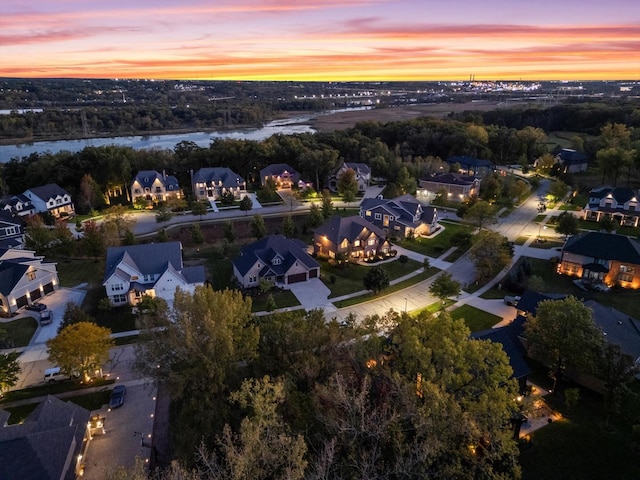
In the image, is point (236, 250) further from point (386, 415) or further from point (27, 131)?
point (27, 131)

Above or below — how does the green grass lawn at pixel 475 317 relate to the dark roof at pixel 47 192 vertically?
below

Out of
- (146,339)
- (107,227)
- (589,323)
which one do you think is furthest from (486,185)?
(146,339)

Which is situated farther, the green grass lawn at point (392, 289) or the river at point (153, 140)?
the river at point (153, 140)

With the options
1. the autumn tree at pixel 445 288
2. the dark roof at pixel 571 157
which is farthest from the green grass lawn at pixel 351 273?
the dark roof at pixel 571 157

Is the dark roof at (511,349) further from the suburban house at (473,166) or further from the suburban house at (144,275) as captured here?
the suburban house at (473,166)

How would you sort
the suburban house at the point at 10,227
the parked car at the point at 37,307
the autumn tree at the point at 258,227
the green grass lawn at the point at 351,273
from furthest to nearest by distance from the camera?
the autumn tree at the point at 258,227
the suburban house at the point at 10,227
the green grass lawn at the point at 351,273
the parked car at the point at 37,307

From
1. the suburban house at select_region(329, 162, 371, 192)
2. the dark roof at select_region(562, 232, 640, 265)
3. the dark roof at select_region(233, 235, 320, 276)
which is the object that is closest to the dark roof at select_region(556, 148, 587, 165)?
the suburban house at select_region(329, 162, 371, 192)

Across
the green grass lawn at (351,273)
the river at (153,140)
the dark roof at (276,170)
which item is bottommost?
the river at (153,140)
